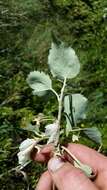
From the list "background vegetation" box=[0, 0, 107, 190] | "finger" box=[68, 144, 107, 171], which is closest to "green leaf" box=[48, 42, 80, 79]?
"finger" box=[68, 144, 107, 171]

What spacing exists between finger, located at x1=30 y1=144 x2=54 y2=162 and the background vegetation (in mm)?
377

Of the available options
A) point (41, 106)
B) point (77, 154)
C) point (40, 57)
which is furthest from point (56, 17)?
point (77, 154)

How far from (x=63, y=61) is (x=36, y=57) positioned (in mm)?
1636

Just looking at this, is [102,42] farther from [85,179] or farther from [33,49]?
[85,179]

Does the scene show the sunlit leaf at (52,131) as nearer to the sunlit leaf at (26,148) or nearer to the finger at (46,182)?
the sunlit leaf at (26,148)

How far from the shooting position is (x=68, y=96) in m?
1.22

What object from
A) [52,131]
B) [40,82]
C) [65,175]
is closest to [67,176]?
[65,175]

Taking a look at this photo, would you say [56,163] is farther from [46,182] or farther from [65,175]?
[46,182]

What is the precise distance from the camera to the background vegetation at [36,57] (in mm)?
2090

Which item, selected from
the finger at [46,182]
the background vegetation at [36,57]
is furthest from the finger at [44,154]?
the background vegetation at [36,57]

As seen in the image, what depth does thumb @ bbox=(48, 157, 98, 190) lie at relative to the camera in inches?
47.3

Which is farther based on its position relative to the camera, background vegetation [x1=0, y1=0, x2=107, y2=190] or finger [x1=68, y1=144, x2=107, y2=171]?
background vegetation [x1=0, y1=0, x2=107, y2=190]

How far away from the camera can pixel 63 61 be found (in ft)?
3.84

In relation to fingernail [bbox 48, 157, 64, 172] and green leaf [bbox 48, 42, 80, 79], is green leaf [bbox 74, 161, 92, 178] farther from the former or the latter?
green leaf [bbox 48, 42, 80, 79]
